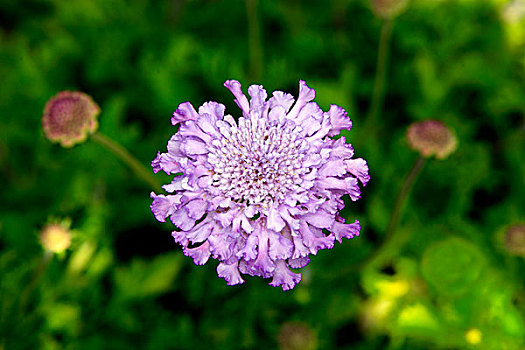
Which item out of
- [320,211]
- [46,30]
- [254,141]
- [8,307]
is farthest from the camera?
[46,30]

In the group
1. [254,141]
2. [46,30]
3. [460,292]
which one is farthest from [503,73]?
[46,30]

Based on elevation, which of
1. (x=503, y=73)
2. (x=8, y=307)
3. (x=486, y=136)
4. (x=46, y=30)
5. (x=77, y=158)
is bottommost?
(x=8, y=307)

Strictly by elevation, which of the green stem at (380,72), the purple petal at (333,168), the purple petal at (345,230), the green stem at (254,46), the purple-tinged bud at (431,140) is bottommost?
the purple petal at (345,230)

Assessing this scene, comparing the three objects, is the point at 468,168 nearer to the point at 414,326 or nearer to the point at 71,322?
the point at 414,326

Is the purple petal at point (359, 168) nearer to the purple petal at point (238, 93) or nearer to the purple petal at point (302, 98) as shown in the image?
the purple petal at point (302, 98)

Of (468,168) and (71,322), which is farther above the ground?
(468,168)

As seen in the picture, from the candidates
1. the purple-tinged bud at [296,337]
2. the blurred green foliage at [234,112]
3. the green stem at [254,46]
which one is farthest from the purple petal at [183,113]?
the green stem at [254,46]

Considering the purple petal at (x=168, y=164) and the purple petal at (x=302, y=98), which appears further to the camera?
the purple petal at (x=302, y=98)
